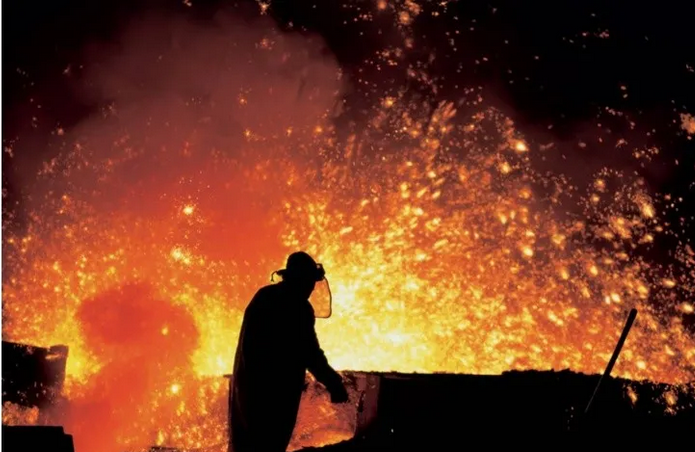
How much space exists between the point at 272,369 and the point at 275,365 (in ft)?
0.08

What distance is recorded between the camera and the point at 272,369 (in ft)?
10.8

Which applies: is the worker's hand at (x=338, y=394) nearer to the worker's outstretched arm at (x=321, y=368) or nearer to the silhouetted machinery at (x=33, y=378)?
the worker's outstretched arm at (x=321, y=368)

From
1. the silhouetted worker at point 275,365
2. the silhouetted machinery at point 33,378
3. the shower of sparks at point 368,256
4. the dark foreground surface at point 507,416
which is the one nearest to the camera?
the silhouetted worker at point 275,365

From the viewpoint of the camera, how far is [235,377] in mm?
3350

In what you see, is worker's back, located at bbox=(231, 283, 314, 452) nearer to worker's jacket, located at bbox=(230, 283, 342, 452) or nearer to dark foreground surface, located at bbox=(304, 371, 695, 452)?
worker's jacket, located at bbox=(230, 283, 342, 452)

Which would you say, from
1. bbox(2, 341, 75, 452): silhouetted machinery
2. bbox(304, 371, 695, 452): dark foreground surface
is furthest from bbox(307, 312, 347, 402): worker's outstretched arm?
bbox(2, 341, 75, 452): silhouetted machinery

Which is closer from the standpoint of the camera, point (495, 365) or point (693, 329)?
point (495, 365)

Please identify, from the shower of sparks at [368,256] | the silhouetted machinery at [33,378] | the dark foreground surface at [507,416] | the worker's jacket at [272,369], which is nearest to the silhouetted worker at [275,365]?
the worker's jacket at [272,369]

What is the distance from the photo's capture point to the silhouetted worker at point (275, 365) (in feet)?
10.7

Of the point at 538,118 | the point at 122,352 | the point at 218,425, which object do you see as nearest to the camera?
the point at 218,425

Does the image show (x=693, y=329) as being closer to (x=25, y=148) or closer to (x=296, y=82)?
(x=296, y=82)

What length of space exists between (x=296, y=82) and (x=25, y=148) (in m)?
4.76

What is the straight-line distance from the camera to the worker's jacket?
3266 millimetres

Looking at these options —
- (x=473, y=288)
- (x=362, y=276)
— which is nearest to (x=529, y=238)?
(x=473, y=288)
